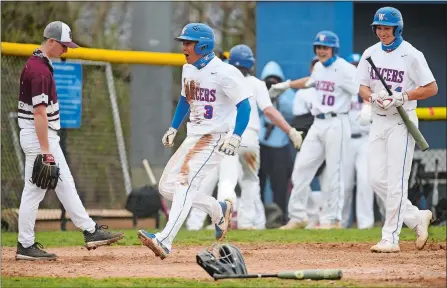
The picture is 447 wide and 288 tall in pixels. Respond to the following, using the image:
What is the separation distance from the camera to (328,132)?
14.2 meters

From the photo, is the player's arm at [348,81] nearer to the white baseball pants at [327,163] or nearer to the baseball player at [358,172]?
the white baseball pants at [327,163]

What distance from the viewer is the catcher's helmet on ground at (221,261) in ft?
26.3

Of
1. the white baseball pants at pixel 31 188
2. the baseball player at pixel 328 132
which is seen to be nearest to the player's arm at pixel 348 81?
the baseball player at pixel 328 132

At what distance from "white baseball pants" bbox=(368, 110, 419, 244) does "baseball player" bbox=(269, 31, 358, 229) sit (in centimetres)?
359

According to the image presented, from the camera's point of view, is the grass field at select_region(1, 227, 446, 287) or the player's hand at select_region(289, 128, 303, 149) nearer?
the grass field at select_region(1, 227, 446, 287)

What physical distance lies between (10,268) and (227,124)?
2179mm

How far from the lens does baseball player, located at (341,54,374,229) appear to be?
1511cm

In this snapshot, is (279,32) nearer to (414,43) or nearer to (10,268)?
(414,43)

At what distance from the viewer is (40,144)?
32.3 ft

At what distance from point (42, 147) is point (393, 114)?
311cm

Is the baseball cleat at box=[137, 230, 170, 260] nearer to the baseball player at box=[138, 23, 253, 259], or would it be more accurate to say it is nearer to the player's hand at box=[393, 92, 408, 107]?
the baseball player at box=[138, 23, 253, 259]

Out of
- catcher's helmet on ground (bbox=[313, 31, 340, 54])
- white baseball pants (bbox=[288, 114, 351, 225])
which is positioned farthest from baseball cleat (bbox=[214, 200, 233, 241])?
catcher's helmet on ground (bbox=[313, 31, 340, 54])

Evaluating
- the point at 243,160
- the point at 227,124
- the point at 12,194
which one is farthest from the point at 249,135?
the point at 227,124

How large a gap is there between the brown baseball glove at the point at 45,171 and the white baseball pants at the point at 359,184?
610 cm
